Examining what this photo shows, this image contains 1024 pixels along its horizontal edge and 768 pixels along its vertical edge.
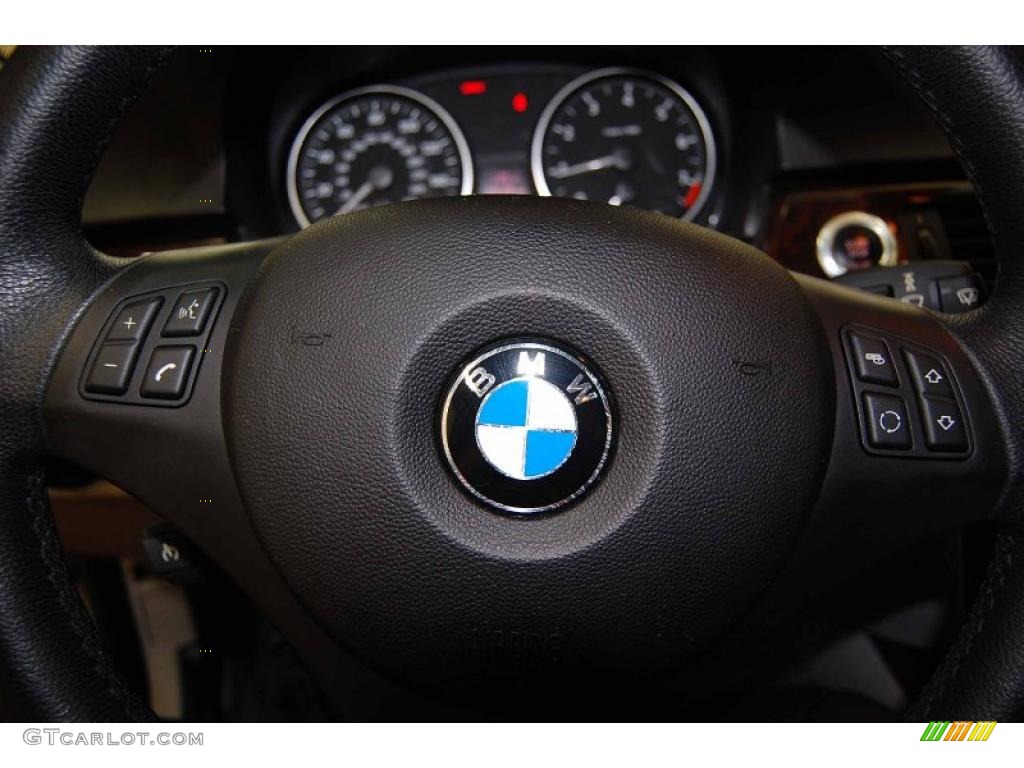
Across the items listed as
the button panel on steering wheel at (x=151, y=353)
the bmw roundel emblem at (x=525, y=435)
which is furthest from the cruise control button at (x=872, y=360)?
the button panel on steering wheel at (x=151, y=353)

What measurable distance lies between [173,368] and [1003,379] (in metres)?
0.67

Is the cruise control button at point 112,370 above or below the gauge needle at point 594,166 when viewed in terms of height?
below

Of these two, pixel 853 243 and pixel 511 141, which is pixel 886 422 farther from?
pixel 511 141

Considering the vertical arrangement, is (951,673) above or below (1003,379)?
below

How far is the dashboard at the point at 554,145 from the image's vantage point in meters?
1.24

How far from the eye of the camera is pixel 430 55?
1401 millimetres

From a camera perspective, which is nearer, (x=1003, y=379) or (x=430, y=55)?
(x=1003, y=379)

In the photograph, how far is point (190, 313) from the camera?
2.44 feet

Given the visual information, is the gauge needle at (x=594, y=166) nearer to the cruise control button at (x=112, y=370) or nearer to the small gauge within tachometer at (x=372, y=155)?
the small gauge within tachometer at (x=372, y=155)

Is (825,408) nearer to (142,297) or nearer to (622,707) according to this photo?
(622,707)

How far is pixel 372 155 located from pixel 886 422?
1013 mm

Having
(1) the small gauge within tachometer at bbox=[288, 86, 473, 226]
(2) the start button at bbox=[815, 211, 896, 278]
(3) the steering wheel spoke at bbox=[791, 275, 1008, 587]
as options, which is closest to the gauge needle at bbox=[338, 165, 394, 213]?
(1) the small gauge within tachometer at bbox=[288, 86, 473, 226]

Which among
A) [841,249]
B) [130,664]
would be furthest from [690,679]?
[130,664]

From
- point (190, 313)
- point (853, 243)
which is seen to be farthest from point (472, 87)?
point (190, 313)
